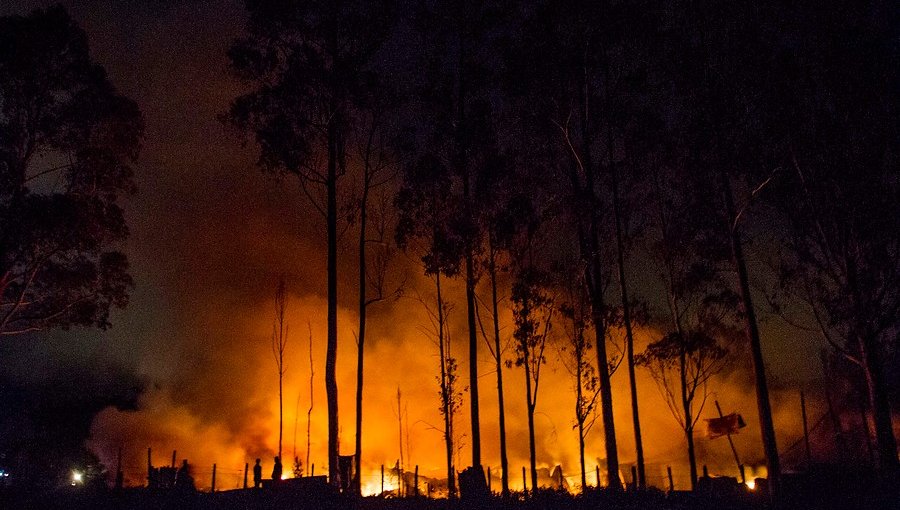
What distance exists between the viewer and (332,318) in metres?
20.1

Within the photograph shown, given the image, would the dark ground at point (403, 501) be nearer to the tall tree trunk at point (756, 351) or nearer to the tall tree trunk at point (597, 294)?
the tall tree trunk at point (756, 351)

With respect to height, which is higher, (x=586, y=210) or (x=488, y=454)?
(x=586, y=210)

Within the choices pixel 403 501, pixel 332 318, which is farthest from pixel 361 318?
pixel 403 501

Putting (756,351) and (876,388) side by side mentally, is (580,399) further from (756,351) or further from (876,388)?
(876,388)

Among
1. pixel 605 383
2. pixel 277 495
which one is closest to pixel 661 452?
pixel 605 383

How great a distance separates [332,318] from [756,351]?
1219cm

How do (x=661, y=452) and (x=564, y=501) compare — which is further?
(x=661, y=452)

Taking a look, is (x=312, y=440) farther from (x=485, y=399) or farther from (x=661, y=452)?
(x=661, y=452)

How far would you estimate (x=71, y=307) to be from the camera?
24.3 m

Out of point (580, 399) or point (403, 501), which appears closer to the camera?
point (403, 501)

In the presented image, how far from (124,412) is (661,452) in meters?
33.2

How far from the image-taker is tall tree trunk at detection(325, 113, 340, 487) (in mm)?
18703

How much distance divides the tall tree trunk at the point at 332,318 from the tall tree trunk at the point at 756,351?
11.6 metres

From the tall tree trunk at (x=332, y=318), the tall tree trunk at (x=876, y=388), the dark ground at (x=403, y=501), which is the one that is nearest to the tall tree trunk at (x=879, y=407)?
the tall tree trunk at (x=876, y=388)
